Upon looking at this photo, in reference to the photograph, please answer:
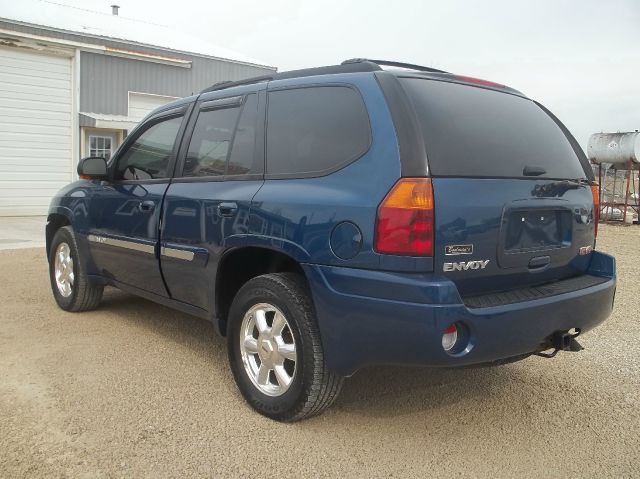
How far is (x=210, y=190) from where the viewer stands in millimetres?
3629

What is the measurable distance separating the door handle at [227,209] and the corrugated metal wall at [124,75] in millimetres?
13513

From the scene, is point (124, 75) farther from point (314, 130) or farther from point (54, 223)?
point (314, 130)

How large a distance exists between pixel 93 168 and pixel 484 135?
10.3 feet

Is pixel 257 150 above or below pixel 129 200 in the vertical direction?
above

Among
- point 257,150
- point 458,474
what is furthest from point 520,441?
point 257,150

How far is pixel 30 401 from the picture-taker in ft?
11.0

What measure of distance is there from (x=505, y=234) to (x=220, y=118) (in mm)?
2011

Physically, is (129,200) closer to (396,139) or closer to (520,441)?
(396,139)

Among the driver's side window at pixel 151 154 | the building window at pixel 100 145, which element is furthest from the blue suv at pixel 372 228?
the building window at pixel 100 145

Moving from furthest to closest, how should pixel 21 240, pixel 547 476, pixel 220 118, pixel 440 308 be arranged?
pixel 21 240
pixel 220 118
pixel 547 476
pixel 440 308

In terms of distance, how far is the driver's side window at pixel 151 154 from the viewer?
4.23 metres

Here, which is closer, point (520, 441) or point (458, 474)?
point (458, 474)

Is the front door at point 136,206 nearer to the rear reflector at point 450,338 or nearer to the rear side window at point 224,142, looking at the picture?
the rear side window at point 224,142

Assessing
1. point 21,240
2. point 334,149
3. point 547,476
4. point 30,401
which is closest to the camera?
point 547,476
